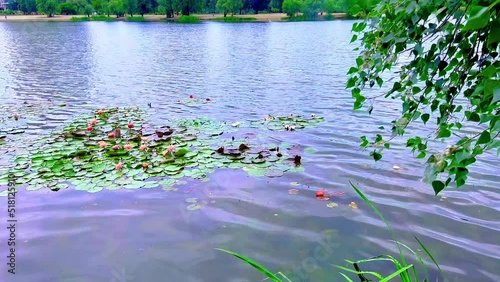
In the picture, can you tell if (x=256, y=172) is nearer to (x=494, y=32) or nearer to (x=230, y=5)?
(x=494, y=32)

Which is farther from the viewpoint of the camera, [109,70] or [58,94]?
[109,70]

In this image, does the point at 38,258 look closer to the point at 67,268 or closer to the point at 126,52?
the point at 67,268

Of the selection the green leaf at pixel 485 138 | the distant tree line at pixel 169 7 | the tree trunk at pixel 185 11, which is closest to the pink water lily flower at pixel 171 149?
→ the green leaf at pixel 485 138

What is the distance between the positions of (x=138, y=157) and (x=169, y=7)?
8707 cm

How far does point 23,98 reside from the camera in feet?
36.1

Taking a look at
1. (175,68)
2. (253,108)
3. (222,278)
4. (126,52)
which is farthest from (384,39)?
(126,52)

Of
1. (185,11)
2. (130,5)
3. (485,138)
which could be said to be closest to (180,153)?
(485,138)

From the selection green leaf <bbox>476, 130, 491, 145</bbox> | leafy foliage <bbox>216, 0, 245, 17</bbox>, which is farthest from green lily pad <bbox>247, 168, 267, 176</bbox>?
leafy foliage <bbox>216, 0, 245, 17</bbox>

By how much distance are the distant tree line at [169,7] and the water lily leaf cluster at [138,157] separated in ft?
227

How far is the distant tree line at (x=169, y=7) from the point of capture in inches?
3265

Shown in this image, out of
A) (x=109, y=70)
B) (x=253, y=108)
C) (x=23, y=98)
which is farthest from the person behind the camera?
(x=109, y=70)

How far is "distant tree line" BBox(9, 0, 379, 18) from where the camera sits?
8294 centimetres

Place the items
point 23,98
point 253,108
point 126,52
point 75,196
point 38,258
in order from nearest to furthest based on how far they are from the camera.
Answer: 1. point 38,258
2. point 75,196
3. point 253,108
4. point 23,98
5. point 126,52

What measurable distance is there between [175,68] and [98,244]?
14.0 metres
